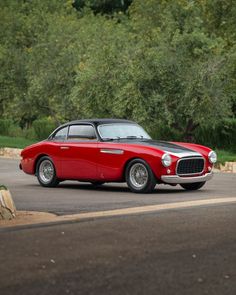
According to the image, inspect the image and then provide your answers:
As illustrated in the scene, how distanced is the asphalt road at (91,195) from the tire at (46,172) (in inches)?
7.8

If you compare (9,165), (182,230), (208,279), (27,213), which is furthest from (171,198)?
(9,165)

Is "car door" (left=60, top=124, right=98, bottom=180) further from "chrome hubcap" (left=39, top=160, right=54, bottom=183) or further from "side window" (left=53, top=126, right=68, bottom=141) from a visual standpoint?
"chrome hubcap" (left=39, top=160, right=54, bottom=183)

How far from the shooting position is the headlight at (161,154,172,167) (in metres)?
15.2

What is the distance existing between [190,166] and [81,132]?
2.68 metres

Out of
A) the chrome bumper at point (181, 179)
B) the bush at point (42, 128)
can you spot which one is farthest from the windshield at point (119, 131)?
the bush at point (42, 128)

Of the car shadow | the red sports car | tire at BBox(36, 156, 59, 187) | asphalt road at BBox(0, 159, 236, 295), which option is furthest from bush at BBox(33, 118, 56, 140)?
asphalt road at BBox(0, 159, 236, 295)

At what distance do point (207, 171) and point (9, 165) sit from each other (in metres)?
11.4

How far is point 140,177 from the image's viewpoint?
15.6 m

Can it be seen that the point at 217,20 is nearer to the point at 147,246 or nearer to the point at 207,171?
the point at 207,171

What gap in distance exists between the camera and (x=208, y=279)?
683cm

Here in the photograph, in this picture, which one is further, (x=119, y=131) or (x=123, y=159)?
(x=119, y=131)

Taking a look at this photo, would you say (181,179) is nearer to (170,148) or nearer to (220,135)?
(170,148)

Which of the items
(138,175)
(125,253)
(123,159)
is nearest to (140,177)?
(138,175)

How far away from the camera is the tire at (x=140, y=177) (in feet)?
50.4
